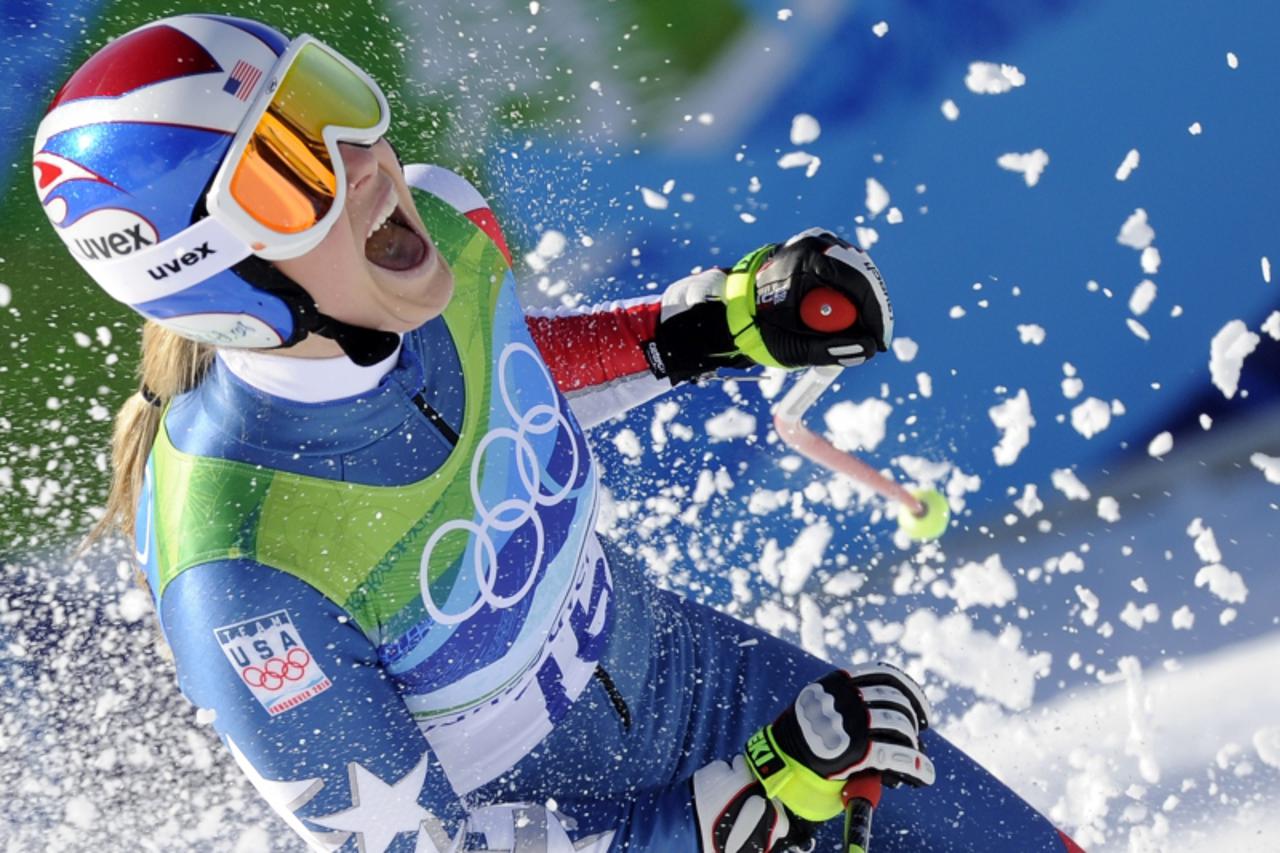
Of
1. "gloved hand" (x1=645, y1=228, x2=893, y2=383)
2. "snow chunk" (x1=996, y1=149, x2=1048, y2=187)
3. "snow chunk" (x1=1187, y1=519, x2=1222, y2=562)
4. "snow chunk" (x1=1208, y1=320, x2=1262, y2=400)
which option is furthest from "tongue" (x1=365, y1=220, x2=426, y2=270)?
"snow chunk" (x1=1187, y1=519, x2=1222, y2=562)

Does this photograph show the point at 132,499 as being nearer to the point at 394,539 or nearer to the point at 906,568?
the point at 394,539

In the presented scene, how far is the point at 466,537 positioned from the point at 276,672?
0.29 metres

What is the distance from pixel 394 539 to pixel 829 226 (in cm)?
178

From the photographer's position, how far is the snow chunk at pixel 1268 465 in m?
3.01

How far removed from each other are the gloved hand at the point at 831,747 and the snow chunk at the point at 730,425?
1413mm

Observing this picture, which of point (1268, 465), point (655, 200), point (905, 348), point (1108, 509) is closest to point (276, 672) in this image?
point (655, 200)

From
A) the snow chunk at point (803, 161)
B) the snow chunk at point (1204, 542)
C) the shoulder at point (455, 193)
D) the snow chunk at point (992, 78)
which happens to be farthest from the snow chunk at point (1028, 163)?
the shoulder at point (455, 193)

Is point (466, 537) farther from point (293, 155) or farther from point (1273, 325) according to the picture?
point (1273, 325)

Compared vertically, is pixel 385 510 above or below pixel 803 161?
above

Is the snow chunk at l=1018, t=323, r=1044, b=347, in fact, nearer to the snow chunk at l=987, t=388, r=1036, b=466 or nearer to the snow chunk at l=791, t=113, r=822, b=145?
the snow chunk at l=987, t=388, r=1036, b=466

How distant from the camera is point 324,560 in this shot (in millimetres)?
1459

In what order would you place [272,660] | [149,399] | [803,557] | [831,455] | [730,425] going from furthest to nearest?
[803,557]
[730,425]
[831,455]
[149,399]
[272,660]

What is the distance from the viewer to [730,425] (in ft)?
10.3

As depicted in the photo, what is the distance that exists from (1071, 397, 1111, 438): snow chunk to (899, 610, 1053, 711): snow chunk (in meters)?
0.51
